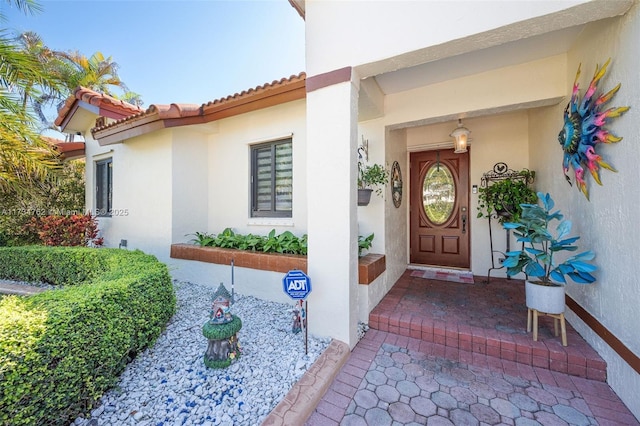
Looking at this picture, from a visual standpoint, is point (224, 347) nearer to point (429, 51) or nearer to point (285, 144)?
point (429, 51)

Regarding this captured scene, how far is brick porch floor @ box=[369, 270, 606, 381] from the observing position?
2.49 meters

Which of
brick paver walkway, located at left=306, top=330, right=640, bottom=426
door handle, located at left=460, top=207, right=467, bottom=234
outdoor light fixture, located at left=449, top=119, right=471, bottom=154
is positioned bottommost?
brick paver walkway, located at left=306, top=330, right=640, bottom=426

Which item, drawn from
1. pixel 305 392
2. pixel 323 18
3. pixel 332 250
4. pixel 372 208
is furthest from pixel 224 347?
pixel 323 18

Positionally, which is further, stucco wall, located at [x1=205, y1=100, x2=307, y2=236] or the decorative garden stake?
stucco wall, located at [x1=205, y1=100, x2=307, y2=236]

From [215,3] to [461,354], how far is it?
8456 millimetres

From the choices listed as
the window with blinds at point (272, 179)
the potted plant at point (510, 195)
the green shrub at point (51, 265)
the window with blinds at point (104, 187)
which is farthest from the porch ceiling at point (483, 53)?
the window with blinds at point (104, 187)

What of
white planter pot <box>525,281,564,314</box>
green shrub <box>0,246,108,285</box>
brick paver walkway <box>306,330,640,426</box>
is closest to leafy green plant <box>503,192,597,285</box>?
white planter pot <box>525,281,564,314</box>

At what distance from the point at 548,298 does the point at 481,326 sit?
75 centimetres

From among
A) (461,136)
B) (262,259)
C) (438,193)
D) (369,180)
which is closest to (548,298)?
(369,180)

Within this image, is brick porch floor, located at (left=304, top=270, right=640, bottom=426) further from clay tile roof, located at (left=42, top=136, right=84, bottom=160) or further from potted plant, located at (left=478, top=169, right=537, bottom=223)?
clay tile roof, located at (left=42, top=136, right=84, bottom=160)

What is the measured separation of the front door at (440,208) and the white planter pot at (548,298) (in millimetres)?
2668

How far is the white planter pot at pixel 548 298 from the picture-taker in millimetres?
2566

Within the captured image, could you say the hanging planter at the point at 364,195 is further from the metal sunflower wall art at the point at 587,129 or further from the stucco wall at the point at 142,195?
the stucco wall at the point at 142,195

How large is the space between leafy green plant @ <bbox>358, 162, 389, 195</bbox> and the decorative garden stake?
8.03 feet
